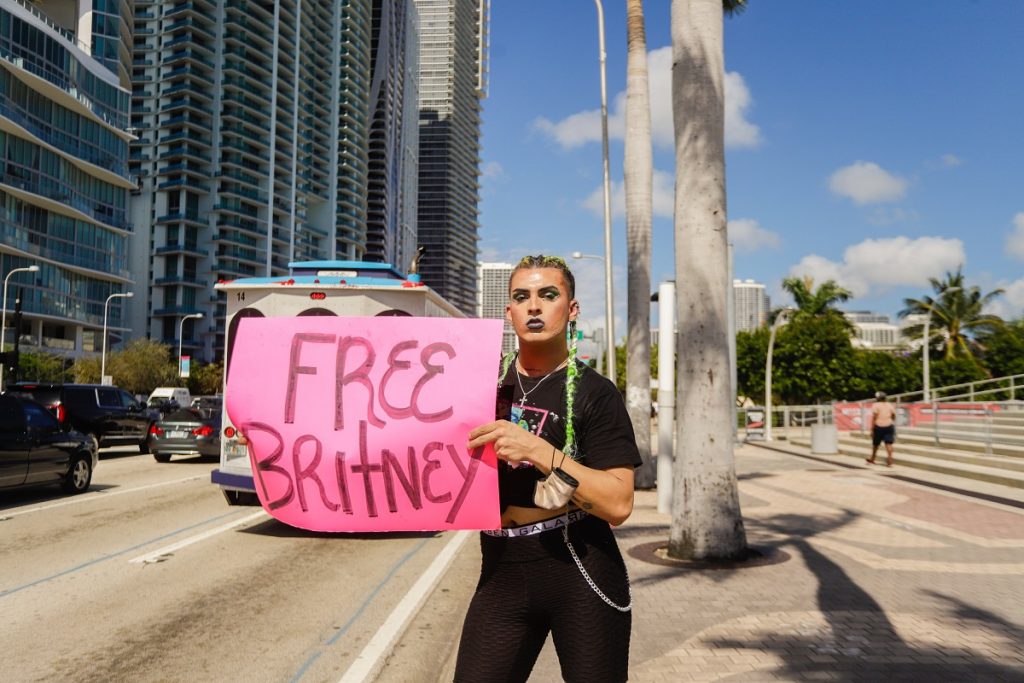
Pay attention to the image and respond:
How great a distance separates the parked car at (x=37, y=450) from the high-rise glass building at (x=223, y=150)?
9642cm

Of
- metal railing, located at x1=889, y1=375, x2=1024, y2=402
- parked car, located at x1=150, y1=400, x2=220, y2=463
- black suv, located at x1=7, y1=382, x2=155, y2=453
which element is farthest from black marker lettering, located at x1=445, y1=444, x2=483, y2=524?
metal railing, located at x1=889, y1=375, x2=1024, y2=402

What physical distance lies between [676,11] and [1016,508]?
918 centimetres

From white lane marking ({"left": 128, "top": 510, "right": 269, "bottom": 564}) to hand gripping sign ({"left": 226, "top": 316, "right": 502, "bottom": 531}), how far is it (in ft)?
22.8

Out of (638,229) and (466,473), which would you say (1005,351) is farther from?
(466,473)

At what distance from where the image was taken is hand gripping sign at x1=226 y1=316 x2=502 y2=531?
107 inches

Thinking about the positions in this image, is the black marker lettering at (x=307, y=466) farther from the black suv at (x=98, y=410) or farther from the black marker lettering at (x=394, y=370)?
the black suv at (x=98, y=410)

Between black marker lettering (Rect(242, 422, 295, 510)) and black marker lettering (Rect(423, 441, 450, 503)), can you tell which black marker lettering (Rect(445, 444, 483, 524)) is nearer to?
black marker lettering (Rect(423, 441, 450, 503))

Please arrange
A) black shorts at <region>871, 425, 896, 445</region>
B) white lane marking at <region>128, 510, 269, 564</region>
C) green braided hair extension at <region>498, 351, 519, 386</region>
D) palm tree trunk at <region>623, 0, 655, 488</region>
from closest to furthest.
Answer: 1. green braided hair extension at <region>498, 351, 519, 386</region>
2. white lane marking at <region>128, 510, 269, 564</region>
3. palm tree trunk at <region>623, 0, 655, 488</region>
4. black shorts at <region>871, 425, 896, 445</region>

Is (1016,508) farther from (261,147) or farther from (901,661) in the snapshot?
(261,147)

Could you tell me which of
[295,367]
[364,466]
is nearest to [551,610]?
[364,466]

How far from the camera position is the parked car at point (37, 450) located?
41.1ft

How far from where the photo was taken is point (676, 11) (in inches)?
356

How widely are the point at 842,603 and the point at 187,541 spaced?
288 inches

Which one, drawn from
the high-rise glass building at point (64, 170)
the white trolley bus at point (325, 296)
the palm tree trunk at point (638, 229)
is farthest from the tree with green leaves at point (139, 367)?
the white trolley bus at point (325, 296)
